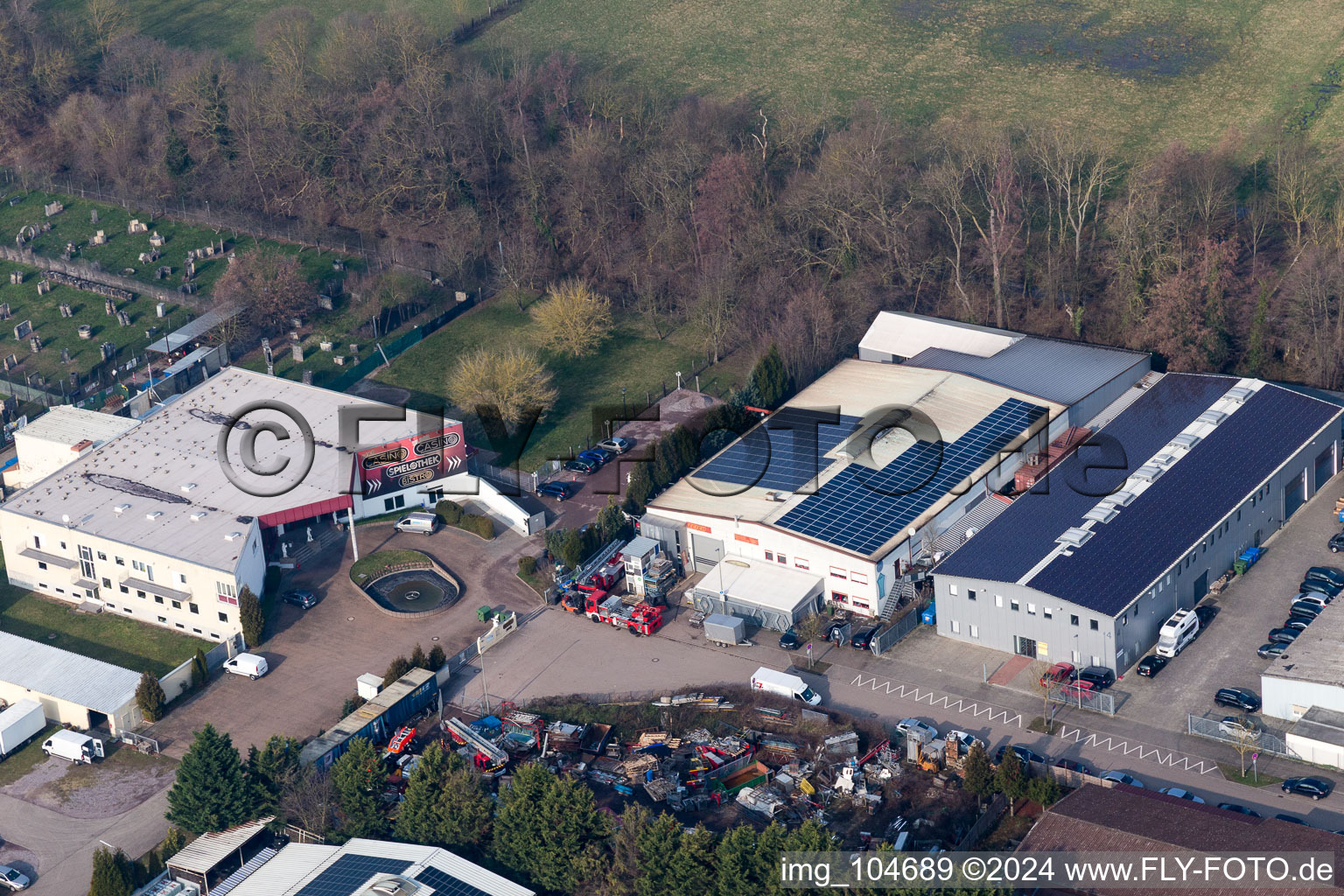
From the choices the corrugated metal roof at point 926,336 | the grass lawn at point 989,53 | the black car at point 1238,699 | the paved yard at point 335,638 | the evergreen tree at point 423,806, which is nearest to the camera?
the evergreen tree at point 423,806

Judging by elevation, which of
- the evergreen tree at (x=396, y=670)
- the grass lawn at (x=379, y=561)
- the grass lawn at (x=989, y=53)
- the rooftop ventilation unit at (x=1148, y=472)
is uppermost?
the grass lawn at (x=989, y=53)

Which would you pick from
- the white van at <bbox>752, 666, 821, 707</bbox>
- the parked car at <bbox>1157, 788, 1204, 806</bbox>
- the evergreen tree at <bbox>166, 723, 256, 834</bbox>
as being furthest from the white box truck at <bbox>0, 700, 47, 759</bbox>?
the parked car at <bbox>1157, 788, 1204, 806</bbox>

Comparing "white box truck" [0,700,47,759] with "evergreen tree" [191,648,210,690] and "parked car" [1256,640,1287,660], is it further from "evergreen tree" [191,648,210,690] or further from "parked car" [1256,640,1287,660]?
"parked car" [1256,640,1287,660]

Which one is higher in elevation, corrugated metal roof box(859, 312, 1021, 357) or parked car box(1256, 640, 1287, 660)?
corrugated metal roof box(859, 312, 1021, 357)

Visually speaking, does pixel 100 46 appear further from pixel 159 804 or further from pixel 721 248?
pixel 159 804

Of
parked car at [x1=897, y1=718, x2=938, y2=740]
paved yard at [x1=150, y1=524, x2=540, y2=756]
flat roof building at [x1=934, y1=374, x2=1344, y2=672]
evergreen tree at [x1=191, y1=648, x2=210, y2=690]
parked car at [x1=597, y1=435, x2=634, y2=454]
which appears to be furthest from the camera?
parked car at [x1=597, y1=435, x2=634, y2=454]

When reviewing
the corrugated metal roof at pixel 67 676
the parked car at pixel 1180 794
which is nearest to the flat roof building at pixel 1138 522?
the parked car at pixel 1180 794

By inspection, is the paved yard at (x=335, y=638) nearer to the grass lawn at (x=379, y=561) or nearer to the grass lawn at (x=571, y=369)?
the grass lawn at (x=379, y=561)
